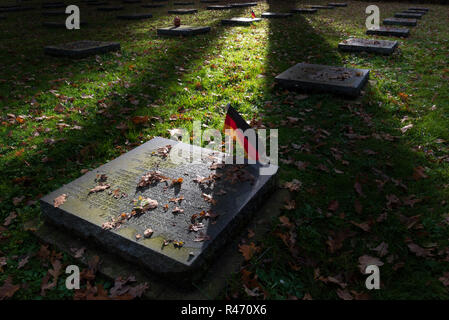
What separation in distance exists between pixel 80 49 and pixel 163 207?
631 cm

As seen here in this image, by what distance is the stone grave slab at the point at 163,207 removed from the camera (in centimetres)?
232

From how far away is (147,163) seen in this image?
3314mm

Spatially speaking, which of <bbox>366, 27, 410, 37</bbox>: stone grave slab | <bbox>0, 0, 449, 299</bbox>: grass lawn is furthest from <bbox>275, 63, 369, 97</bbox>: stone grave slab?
<bbox>366, 27, 410, 37</bbox>: stone grave slab

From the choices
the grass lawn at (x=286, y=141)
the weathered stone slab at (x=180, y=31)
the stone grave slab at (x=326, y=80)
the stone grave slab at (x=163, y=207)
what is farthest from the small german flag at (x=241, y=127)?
the weathered stone slab at (x=180, y=31)

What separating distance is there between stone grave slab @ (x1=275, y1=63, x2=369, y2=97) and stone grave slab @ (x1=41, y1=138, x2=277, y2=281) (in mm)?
2885

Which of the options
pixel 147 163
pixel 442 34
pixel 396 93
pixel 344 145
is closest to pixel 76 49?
pixel 147 163

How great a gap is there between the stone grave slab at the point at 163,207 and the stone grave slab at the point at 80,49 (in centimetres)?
520

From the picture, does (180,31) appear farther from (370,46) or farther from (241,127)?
(241,127)

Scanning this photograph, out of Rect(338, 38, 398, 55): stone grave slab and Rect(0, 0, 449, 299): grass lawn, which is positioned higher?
Rect(338, 38, 398, 55): stone grave slab

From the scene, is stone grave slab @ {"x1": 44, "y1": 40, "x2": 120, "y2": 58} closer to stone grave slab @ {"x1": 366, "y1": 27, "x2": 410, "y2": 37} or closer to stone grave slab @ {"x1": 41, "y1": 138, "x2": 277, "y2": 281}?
stone grave slab @ {"x1": 41, "y1": 138, "x2": 277, "y2": 281}

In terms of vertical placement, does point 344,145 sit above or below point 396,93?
below

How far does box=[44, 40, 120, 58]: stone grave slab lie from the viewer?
737 centimetres

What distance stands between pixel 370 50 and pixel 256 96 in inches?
158
